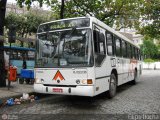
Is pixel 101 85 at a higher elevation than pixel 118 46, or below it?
below

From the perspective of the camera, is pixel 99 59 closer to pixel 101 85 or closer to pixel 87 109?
pixel 101 85

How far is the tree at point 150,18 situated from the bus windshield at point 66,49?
1432 cm

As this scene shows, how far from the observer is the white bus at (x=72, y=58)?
784 centimetres

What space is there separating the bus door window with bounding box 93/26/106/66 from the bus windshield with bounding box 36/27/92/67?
37 centimetres

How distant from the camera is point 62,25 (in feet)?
28.1

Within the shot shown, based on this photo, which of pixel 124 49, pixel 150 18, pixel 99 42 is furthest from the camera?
pixel 150 18

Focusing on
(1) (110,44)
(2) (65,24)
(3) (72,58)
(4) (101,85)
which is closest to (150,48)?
(1) (110,44)

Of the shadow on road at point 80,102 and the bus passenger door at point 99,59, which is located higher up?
the bus passenger door at point 99,59

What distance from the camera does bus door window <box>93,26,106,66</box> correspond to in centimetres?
821

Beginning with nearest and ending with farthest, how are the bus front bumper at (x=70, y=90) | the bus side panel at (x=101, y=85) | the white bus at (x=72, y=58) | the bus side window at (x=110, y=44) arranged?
the bus front bumper at (x=70, y=90), the white bus at (x=72, y=58), the bus side panel at (x=101, y=85), the bus side window at (x=110, y=44)

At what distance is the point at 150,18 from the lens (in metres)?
→ 22.9

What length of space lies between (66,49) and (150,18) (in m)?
16.7

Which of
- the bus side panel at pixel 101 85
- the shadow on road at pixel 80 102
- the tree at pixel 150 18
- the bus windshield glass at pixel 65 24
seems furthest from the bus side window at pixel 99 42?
the tree at pixel 150 18

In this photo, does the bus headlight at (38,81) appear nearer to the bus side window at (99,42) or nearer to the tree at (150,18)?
the bus side window at (99,42)
